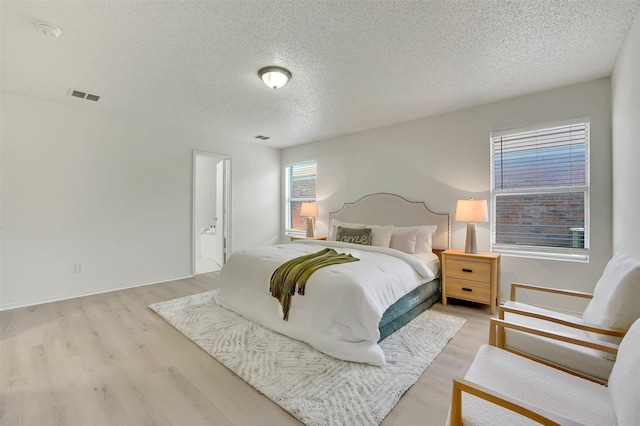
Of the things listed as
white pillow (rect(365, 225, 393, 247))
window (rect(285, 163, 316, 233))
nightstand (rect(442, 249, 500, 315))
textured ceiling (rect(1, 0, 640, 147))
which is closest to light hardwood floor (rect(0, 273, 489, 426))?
nightstand (rect(442, 249, 500, 315))

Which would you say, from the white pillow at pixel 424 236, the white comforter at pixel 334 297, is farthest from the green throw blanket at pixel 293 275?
the white pillow at pixel 424 236

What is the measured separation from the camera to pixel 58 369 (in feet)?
6.72

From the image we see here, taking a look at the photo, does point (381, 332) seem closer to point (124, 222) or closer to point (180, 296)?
point (180, 296)

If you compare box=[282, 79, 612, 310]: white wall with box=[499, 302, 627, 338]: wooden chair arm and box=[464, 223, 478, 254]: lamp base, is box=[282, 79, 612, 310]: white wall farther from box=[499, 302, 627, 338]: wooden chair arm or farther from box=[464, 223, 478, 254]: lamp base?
box=[499, 302, 627, 338]: wooden chair arm

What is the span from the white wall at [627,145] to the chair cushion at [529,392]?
146 centimetres

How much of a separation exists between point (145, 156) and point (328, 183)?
119 inches

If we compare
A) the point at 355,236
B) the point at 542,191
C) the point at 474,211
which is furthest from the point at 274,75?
the point at 542,191

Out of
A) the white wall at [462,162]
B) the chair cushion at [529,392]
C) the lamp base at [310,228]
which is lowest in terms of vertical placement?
the chair cushion at [529,392]

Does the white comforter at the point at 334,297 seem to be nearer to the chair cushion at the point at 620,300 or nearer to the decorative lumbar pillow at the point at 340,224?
the decorative lumbar pillow at the point at 340,224

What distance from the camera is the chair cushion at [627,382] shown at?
2.88 ft

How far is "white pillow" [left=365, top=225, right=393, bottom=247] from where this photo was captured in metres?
3.82

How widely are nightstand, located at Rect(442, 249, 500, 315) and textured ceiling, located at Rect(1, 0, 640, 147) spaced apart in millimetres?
1900

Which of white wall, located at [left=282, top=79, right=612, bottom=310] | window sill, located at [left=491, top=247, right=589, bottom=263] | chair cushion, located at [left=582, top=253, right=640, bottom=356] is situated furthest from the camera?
window sill, located at [left=491, top=247, right=589, bottom=263]

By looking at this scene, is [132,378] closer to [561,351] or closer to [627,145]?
[561,351]
